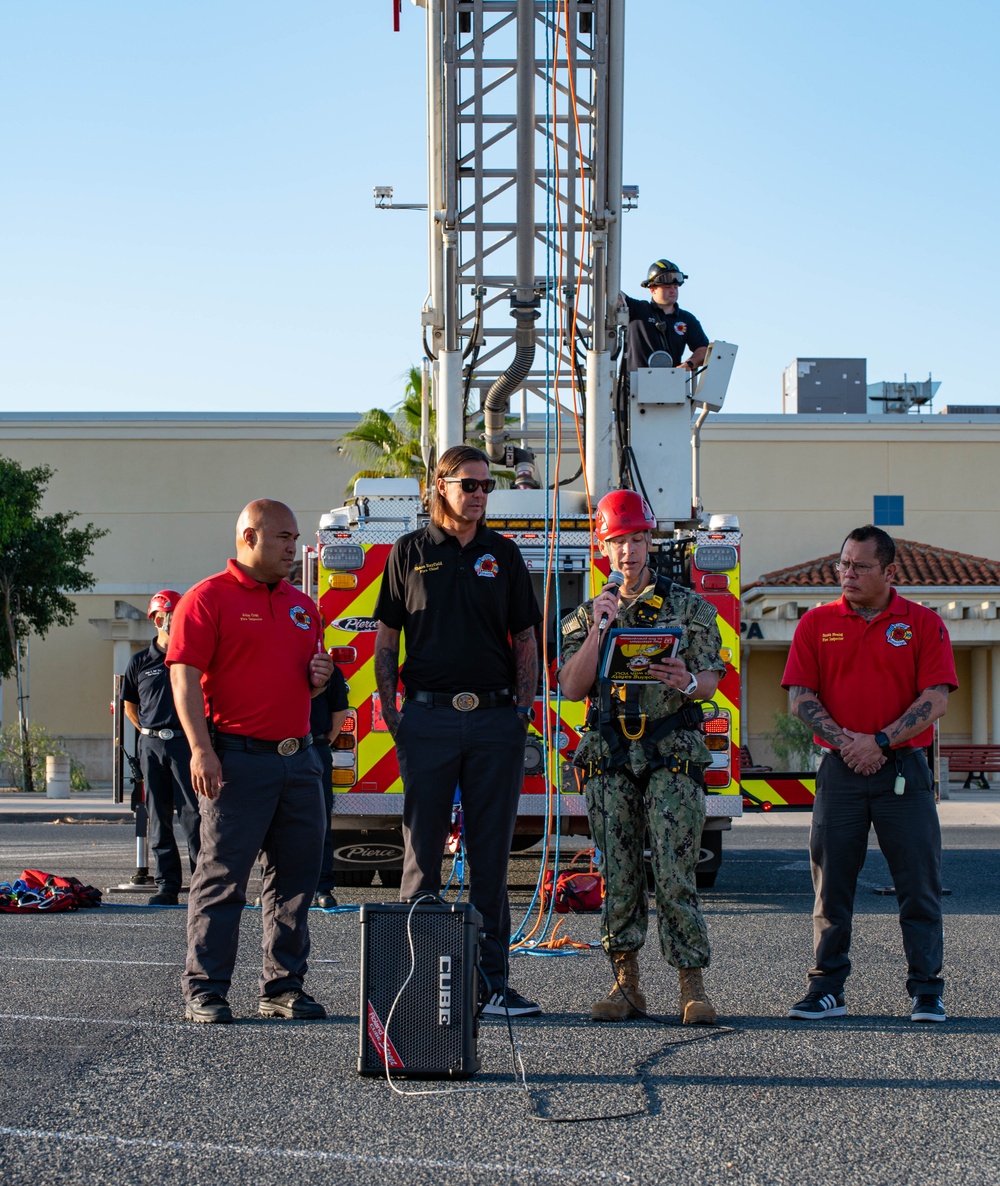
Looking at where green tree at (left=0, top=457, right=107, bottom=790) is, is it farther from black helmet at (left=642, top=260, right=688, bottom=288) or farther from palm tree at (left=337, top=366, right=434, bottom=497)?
black helmet at (left=642, top=260, right=688, bottom=288)

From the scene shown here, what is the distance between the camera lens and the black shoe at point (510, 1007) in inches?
230

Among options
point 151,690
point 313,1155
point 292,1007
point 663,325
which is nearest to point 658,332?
point 663,325

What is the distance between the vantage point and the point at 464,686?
6.00 meters

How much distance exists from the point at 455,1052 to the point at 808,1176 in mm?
1347

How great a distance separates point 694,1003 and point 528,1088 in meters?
1.24

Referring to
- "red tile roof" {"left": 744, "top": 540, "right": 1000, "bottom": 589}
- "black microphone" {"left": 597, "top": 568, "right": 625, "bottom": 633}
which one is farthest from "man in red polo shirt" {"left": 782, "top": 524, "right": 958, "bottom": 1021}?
"red tile roof" {"left": 744, "top": 540, "right": 1000, "bottom": 589}

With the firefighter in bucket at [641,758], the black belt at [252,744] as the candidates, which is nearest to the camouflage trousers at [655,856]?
the firefighter in bucket at [641,758]

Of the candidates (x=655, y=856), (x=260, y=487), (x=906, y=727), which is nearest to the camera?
(x=655, y=856)

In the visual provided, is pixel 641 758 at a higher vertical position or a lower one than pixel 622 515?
lower

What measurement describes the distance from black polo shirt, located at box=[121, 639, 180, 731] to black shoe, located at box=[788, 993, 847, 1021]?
194 inches

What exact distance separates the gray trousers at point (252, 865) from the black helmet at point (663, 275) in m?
6.07

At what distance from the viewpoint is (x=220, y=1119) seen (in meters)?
4.34

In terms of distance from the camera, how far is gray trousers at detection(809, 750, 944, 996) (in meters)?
6.12

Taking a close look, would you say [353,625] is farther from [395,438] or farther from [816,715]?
[395,438]
